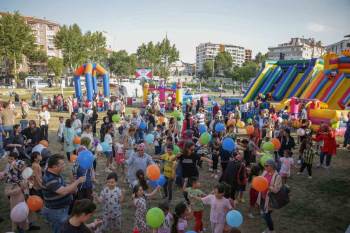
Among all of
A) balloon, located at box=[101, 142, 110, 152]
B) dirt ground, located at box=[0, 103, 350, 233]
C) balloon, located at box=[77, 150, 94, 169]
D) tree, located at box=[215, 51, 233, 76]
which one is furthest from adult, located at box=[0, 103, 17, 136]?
tree, located at box=[215, 51, 233, 76]

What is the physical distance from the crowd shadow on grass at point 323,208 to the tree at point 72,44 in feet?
206

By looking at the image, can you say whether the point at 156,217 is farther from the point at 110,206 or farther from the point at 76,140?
the point at 76,140

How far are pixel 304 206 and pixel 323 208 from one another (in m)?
0.45

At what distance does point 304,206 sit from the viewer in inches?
287

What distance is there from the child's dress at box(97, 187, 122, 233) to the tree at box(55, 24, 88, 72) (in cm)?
6323

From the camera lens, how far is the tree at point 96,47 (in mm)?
68938

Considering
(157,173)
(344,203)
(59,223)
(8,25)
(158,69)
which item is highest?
(8,25)

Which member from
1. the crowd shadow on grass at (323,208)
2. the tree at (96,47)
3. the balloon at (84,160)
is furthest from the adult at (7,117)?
the tree at (96,47)

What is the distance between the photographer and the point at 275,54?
439 ft

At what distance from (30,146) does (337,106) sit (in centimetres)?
2004

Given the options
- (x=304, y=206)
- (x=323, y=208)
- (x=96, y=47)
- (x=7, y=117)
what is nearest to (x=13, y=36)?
(x=96, y=47)

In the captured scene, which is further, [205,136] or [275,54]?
[275,54]

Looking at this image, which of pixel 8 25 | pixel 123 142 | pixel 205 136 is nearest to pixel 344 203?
pixel 205 136

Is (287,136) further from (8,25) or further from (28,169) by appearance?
(8,25)
